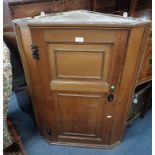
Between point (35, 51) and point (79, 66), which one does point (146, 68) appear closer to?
point (79, 66)

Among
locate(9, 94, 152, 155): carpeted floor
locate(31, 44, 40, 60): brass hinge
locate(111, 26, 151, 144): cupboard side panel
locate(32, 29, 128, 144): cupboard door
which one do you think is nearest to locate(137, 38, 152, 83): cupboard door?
locate(111, 26, 151, 144): cupboard side panel

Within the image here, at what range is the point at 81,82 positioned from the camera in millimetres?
1328

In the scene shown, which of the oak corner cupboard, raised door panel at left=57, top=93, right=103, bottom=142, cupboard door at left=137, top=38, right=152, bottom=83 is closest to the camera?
the oak corner cupboard

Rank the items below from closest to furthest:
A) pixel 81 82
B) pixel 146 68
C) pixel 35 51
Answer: pixel 35 51 < pixel 81 82 < pixel 146 68

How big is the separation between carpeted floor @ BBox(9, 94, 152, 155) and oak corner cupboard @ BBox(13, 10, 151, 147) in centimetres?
14

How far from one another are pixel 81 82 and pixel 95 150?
819 mm

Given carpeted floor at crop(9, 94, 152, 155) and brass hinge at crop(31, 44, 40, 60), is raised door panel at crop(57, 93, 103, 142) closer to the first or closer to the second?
carpeted floor at crop(9, 94, 152, 155)

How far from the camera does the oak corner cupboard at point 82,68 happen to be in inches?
44.0

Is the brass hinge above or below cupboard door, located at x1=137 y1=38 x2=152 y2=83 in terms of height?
above

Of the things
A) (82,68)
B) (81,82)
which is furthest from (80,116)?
(82,68)

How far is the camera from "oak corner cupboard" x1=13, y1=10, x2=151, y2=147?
1118 millimetres

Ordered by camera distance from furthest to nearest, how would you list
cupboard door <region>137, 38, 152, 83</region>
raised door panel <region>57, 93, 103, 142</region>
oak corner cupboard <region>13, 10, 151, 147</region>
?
cupboard door <region>137, 38, 152, 83</region>
raised door panel <region>57, 93, 103, 142</region>
oak corner cupboard <region>13, 10, 151, 147</region>

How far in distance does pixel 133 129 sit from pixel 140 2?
1.52 metres

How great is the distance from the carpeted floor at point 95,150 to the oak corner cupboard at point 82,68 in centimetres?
14
